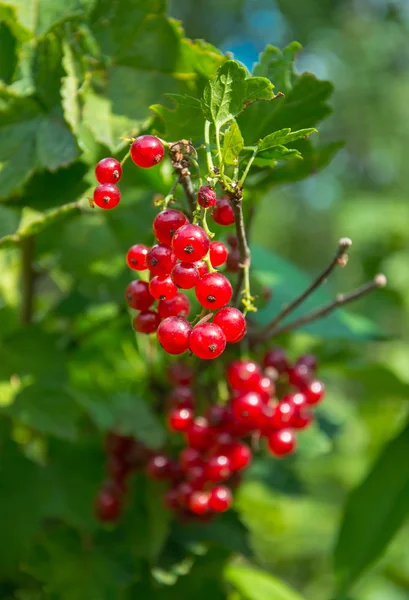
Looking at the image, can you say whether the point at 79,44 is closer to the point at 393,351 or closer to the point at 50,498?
the point at 50,498

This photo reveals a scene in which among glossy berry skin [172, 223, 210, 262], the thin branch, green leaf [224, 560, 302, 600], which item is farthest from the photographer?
green leaf [224, 560, 302, 600]

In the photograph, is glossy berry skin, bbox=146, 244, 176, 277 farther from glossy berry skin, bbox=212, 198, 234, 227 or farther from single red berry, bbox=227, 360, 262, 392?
single red berry, bbox=227, 360, 262, 392

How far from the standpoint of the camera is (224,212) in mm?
671

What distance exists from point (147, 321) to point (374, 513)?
581 millimetres

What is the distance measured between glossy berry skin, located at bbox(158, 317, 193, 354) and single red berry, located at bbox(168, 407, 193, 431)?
39cm

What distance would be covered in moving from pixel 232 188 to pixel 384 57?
916cm

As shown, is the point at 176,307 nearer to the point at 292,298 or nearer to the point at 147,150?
the point at 147,150

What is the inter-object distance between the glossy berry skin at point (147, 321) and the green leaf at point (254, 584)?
57 cm

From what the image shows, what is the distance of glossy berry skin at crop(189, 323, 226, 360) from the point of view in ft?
1.98

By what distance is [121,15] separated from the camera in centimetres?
90

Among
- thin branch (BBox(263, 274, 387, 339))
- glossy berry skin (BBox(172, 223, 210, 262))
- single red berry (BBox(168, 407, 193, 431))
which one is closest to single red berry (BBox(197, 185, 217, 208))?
glossy berry skin (BBox(172, 223, 210, 262))

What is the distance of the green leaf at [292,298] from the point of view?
115cm

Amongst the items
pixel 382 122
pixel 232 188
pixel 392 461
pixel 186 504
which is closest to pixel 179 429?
pixel 186 504

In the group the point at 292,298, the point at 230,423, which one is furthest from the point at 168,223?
the point at 292,298
